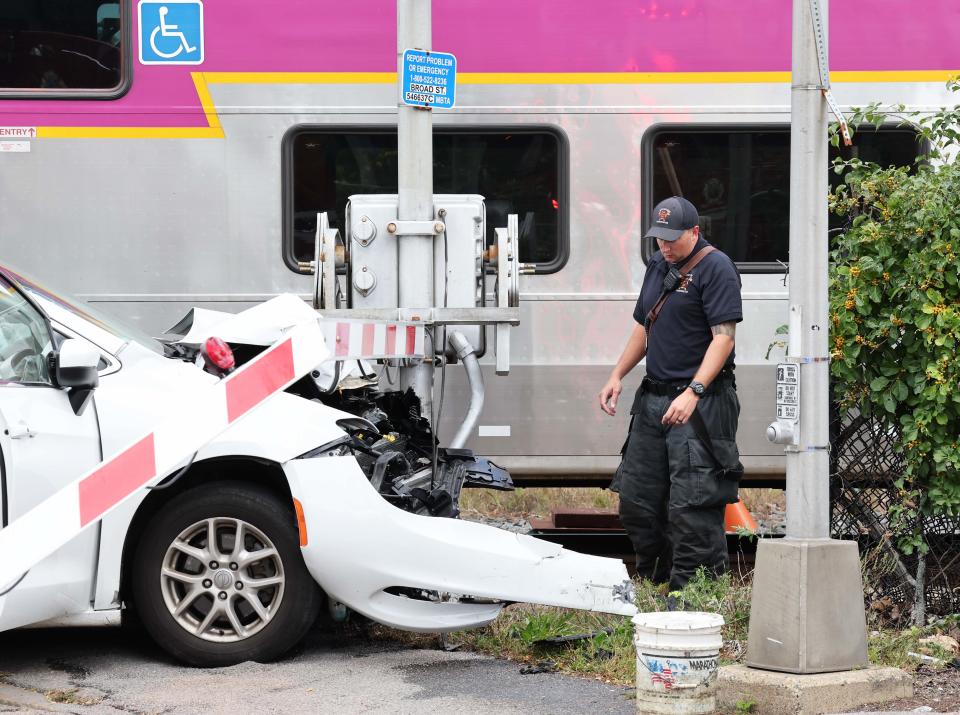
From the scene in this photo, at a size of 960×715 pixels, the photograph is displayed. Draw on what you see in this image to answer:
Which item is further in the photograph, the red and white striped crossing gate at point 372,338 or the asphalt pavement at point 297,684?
the red and white striped crossing gate at point 372,338

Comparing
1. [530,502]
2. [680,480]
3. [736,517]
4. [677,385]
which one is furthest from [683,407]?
[530,502]

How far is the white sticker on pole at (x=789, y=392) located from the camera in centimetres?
481

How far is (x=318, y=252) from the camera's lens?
6.67 meters

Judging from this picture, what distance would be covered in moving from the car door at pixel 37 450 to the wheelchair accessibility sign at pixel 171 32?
283cm

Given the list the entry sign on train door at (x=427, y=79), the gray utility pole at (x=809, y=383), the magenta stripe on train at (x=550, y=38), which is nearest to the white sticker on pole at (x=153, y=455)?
the gray utility pole at (x=809, y=383)

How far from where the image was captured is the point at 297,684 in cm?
502

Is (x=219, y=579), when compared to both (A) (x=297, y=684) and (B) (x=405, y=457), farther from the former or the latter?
(B) (x=405, y=457)

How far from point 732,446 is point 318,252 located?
234 centimetres

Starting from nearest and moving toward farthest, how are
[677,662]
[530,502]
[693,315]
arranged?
[677,662]
[693,315]
[530,502]

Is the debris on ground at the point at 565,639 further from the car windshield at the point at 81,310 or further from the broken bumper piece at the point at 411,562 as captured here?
the car windshield at the point at 81,310

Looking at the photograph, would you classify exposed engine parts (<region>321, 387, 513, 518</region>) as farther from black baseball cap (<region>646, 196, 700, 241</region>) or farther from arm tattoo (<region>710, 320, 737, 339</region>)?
black baseball cap (<region>646, 196, 700, 241</region>)

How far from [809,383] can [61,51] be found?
5022 millimetres

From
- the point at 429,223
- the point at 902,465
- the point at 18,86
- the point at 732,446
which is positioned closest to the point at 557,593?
the point at 732,446

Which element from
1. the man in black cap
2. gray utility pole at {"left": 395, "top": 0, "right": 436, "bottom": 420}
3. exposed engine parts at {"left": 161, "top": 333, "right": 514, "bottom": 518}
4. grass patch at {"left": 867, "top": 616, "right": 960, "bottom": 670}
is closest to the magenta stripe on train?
gray utility pole at {"left": 395, "top": 0, "right": 436, "bottom": 420}
